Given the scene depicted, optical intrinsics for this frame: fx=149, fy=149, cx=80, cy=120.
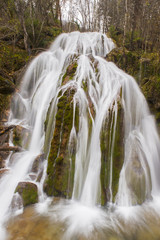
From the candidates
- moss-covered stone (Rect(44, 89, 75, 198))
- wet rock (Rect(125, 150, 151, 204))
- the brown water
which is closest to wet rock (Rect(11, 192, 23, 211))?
the brown water

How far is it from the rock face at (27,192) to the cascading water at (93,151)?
0.57 ft

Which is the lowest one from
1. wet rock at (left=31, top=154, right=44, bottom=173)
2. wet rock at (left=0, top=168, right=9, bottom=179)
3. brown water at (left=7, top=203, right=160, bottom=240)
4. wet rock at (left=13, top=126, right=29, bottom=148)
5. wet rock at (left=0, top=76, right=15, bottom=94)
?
brown water at (left=7, top=203, right=160, bottom=240)

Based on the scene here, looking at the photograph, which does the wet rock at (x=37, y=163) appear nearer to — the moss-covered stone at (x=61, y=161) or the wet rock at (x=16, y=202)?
the moss-covered stone at (x=61, y=161)

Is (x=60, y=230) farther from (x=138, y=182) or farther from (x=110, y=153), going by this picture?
(x=138, y=182)

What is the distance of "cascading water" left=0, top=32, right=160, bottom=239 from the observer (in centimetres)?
379

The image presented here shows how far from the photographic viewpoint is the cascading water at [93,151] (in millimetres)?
3789

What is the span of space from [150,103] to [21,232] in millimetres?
5696

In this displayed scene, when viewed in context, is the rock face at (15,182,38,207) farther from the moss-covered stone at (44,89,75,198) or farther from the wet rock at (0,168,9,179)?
the wet rock at (0,168,9,179)

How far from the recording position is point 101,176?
13.0 feet

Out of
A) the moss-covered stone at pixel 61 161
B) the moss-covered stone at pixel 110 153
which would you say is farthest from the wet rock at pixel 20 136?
the moss-covered stone at pixel 110 153

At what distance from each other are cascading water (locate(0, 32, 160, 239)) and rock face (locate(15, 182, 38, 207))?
0.57 feet

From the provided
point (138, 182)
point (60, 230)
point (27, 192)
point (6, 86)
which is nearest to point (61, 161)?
point (27, 192)

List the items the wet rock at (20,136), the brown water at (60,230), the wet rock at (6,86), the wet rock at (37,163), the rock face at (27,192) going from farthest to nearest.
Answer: the wet rock at (6,86) < the wet rock at (20,136) < the wet rock at (37,163) < the rock face at (27,192) < the brown water at (60,230)

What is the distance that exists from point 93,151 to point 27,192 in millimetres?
1997
